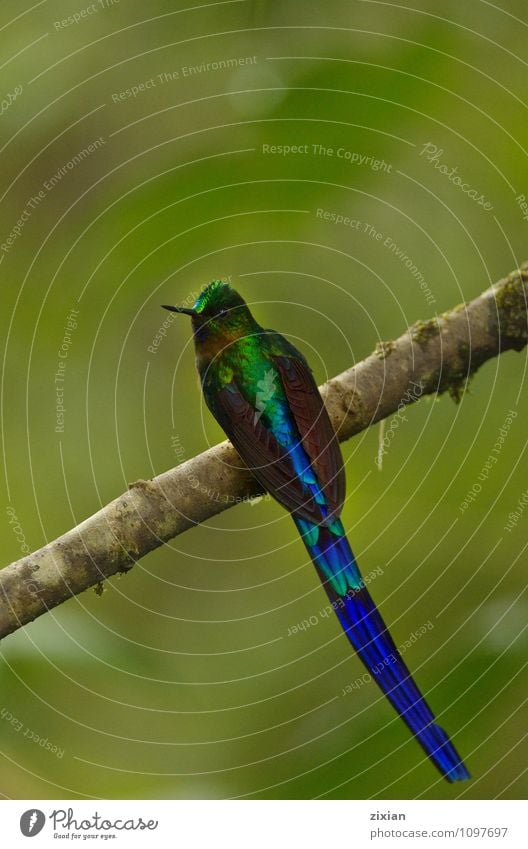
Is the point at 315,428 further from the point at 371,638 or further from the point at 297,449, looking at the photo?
the point at 371,638

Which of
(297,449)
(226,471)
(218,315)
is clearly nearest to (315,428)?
(297,449)

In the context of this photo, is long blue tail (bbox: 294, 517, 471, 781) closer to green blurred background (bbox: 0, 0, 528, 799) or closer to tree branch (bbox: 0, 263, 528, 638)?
green blurred background (bbox: 0, 0, 528, 799)

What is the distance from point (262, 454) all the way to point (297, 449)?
0.21 feet

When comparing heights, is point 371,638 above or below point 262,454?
below

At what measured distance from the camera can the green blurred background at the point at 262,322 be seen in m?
1.51

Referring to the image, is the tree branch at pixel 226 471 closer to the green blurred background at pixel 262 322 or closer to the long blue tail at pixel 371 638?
the green blurred background at pixel 262 322

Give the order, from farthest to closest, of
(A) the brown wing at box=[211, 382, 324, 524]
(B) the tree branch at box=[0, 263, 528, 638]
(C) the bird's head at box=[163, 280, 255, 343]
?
(C) the bird's head at box=[163, 280, 255, 343]
(A) the brown wing at box=[211, 382, 324, 524]
(B) the tree branch at box=[0, 263, 528, 638]

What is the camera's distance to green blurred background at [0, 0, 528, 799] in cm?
151

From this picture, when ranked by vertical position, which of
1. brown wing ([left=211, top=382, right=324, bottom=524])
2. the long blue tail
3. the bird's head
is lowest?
the long blue tail

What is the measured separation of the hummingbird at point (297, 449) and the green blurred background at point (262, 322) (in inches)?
2.3

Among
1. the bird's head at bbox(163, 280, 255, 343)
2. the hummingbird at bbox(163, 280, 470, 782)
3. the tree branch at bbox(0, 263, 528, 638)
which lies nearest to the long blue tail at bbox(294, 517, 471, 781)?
the hummingbird at bbox(163, 280, 470, 782)

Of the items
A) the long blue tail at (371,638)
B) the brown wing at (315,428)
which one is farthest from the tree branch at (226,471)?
the long blue tail at (371,638)

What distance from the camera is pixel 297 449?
153 cm

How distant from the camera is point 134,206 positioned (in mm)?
1620
